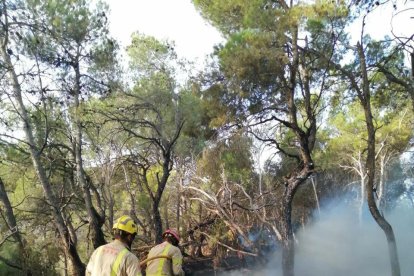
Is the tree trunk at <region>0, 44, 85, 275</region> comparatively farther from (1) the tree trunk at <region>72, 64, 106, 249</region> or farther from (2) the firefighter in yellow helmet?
(2) the firefighter in yellow helmet

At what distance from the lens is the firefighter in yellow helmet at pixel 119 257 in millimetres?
3277

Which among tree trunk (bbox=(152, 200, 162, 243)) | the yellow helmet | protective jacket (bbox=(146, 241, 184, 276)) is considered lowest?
protective jacket (bbox=(146, 241, 184, 276))

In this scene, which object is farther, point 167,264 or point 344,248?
point 344,248

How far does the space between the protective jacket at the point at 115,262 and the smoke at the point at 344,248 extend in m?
13.9

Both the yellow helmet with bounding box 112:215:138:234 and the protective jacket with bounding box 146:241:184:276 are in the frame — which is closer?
the yellow helmet with bounding box 112:215:138:234

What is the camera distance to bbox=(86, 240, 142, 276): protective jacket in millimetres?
3273

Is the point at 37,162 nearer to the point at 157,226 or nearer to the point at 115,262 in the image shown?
the point at 157,226

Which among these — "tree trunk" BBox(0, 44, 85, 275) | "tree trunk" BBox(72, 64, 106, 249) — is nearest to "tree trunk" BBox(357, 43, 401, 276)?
"tree trunk" BBox(72, 64, 106, 249)

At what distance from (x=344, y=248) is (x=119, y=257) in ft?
70.5

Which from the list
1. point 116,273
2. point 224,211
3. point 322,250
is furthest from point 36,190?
point 116,273

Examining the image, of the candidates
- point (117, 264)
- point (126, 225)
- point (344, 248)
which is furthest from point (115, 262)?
point (344, 248)

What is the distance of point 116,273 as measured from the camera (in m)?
3.27

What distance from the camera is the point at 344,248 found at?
22.8 metres

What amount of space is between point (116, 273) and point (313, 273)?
55.5 feet
